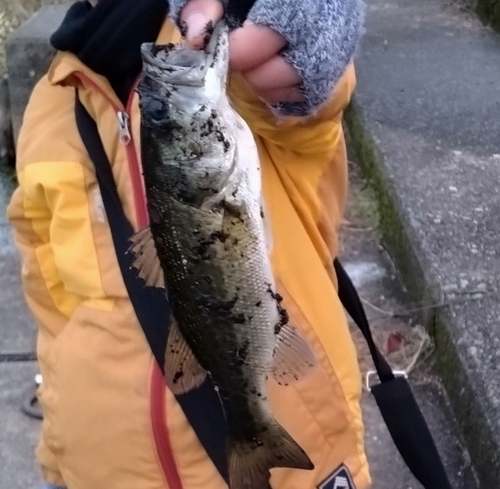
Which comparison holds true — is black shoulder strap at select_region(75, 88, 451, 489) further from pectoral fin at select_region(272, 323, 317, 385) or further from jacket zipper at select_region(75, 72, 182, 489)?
pectoral fin at select_region(272, 323, 317, 385)

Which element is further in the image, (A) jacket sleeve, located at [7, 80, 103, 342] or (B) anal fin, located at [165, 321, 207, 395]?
(A) jacket sleeve, located at [7, 80, 103, 342]

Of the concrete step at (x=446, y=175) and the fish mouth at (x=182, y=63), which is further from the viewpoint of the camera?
the concrete step at (x=446, y=175)

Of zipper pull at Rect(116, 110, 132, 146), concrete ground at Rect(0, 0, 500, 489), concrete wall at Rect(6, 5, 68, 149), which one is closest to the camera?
zipper pull at Rect(116, 110, 132, 146)

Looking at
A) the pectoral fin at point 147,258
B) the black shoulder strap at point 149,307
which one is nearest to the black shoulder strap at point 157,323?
the black shoulder strap at point 149,307

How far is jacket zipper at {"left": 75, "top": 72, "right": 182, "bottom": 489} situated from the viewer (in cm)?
139

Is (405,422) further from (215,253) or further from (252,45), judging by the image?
(252,45)

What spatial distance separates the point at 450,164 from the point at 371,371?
1045 millimetres

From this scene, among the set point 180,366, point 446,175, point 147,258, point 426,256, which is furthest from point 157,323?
point 446,175

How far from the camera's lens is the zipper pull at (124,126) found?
1376 mm

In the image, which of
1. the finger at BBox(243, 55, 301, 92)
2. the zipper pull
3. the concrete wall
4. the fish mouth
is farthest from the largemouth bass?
→ the concrete wall

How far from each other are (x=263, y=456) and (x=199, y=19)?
65 centimetres

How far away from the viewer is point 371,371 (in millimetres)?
2490

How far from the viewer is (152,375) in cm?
141

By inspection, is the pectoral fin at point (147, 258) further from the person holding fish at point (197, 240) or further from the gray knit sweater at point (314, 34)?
the gray knit sweater at point (314, 34)
